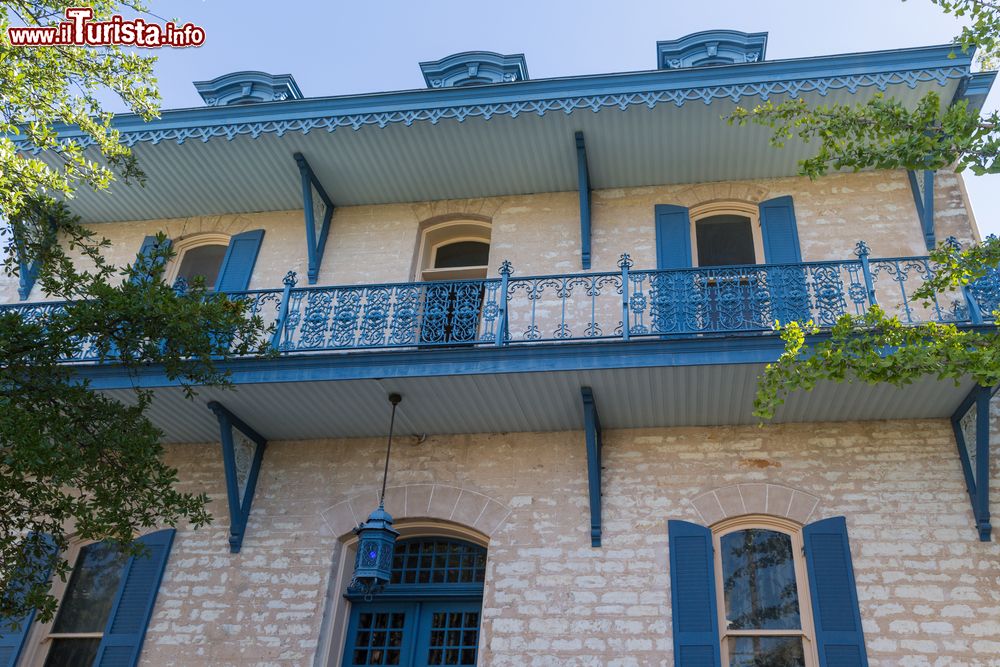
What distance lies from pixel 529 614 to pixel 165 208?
23.8ft

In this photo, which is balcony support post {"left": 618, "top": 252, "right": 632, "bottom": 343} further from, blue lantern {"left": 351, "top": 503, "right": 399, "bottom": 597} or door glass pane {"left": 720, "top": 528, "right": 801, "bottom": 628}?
blue lantern {"left": 351, "top": 503, "right": 399, "bottom": 597}

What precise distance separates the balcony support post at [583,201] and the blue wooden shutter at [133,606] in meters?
5.34

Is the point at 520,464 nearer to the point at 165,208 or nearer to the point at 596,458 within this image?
the point at 596,458

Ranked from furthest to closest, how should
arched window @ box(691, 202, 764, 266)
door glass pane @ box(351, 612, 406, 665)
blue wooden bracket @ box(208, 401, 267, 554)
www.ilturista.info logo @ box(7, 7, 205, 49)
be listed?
arched window @ box(691, 202, 764, 266) → blue wooden bracket @ box(208, 401, 267, 554) → door glass pane @ box(351, 612, 406, 665) → www.ilturista.info logo @ box(7, 7, 205, 49)

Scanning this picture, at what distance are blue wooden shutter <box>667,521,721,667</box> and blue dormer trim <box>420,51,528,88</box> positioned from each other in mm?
6366

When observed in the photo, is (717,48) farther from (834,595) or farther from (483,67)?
(834,595)

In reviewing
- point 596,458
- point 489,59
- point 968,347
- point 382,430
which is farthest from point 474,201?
point 968,347

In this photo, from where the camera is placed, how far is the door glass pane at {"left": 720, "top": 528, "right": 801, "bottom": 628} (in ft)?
24.3

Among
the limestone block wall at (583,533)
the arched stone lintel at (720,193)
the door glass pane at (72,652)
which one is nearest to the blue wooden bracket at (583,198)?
the arched stone lintel at (720,193)

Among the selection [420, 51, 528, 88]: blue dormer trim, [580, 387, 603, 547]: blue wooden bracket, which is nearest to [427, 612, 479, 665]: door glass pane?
[580, 387, 603, 547]: blue wooden bracket

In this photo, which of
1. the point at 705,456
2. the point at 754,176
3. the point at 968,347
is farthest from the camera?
the point at 754,176

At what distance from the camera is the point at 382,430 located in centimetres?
887

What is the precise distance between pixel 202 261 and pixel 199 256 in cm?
9

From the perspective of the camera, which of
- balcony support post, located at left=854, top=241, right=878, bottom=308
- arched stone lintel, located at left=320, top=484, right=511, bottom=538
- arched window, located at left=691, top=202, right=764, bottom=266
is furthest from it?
arched window, located at left=691, top=202, right=764, bottom=266
